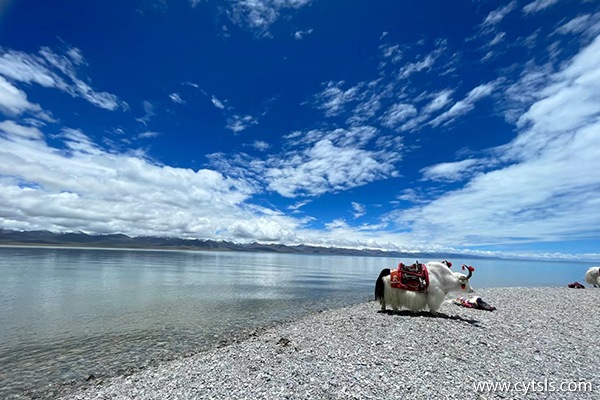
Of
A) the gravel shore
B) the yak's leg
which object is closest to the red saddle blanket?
the yak's leg

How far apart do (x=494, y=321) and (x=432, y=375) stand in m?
6.24

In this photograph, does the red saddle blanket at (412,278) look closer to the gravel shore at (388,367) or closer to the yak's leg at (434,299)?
the yak's leg at (434,299)

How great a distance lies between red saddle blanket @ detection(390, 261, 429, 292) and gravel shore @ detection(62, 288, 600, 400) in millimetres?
1738

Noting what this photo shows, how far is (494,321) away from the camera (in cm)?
985

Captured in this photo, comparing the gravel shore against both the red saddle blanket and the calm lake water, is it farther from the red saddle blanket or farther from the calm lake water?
the red saddle blanket

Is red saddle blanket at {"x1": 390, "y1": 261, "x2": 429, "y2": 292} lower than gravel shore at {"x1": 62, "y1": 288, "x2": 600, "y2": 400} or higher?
higher

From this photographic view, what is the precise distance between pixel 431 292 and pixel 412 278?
2.69ft

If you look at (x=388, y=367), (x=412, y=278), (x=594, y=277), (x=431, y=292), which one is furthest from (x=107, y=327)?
(x=594, y=277)

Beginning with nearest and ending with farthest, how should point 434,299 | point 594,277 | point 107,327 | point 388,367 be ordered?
point 388,367
point 434,299
point 107,327
point 594,277

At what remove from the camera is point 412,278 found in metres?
10.9

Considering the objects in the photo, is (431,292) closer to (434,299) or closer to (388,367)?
(434,299)

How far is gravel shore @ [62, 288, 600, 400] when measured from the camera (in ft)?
15.7

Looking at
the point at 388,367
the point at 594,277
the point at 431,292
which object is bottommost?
the point at 388,367

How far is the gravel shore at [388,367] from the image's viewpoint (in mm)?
4773
